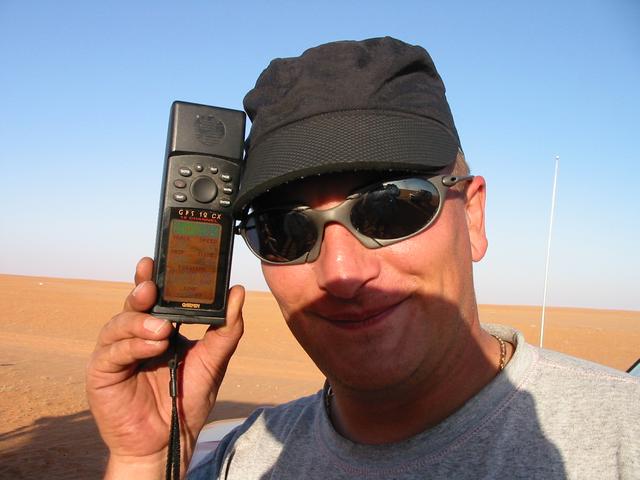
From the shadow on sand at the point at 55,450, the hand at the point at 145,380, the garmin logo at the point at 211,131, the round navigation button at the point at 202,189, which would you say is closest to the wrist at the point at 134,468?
the hand at the point at 145,380

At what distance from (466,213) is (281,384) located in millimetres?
13242

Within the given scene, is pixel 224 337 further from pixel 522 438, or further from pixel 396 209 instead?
pixel 522 438

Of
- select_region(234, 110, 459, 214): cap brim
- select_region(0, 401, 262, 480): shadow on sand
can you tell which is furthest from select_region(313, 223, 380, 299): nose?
select_region(0, 401, 262, 480): shadow on sand

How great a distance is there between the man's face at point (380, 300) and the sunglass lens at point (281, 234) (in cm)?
6

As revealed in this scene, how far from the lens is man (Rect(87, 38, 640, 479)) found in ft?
5.70

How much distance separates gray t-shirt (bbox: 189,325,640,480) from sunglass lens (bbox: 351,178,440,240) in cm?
56

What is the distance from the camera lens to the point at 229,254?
2.34 meters

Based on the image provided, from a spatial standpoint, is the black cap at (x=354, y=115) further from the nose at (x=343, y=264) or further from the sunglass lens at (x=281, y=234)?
the nose at (x=343, y=264)

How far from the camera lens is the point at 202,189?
7.45 ft

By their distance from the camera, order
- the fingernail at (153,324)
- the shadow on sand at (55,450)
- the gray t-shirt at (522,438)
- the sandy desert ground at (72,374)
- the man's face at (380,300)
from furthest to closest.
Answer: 1. the sandy desert ground at (72,374)
2. the shadow on sand at (55,450)
3. the fingernail at (153,324)
4. the man's face at (380,300)
5. the gray t-shirt at (522,438)

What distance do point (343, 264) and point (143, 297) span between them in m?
0.80

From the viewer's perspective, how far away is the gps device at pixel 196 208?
7.39 feet

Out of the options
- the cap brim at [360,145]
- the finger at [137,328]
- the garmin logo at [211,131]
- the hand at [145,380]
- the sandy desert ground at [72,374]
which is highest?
the garmin logo at [211,131]

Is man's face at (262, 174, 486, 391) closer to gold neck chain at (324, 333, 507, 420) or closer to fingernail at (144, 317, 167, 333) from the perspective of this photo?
gold neck chain at (324, 333, 507, 420)
